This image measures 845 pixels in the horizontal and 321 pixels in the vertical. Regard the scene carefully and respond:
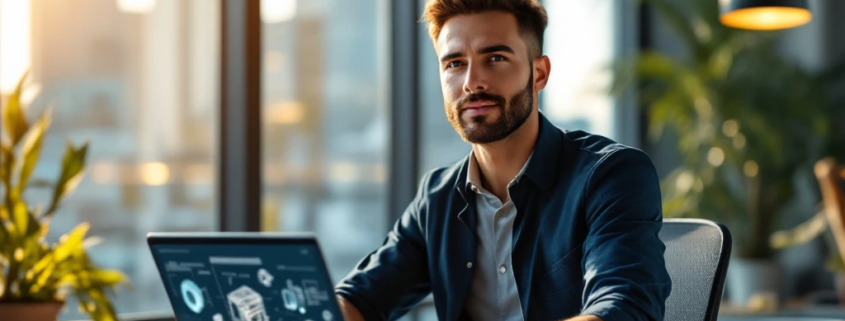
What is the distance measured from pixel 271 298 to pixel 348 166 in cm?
265

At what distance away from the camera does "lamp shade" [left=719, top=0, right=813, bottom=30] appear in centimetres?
349

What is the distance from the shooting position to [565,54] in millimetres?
5062

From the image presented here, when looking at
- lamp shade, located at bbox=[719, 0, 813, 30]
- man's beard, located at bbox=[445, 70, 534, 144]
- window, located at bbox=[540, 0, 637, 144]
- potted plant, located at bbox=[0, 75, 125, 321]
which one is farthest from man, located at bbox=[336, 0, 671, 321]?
window, located at bbox=[540, 0, 637, 144]

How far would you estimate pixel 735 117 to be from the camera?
504 centimetres

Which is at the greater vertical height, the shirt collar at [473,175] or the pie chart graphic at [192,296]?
the shirt collar at [473,175]

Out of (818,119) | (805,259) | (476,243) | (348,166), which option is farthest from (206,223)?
(805,259)

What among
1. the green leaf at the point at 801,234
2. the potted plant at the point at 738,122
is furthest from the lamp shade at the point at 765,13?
the green leaf at the point at 801,234

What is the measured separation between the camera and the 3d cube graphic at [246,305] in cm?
126

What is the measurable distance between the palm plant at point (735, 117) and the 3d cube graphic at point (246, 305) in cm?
391

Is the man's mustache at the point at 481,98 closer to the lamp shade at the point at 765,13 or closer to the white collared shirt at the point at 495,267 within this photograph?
the white collared shirt at the point at 495,267

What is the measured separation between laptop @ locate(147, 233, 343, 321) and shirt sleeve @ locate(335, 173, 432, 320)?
0.52m

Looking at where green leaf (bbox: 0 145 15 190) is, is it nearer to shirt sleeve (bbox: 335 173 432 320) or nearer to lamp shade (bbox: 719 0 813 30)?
shirt sleeve (bbox: 335 173 432 320)

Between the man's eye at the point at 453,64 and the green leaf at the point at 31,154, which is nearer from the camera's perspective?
the man's eye at the point at 453,64

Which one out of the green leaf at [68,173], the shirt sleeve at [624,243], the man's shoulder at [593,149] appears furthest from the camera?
the green leaf at [68,173]
